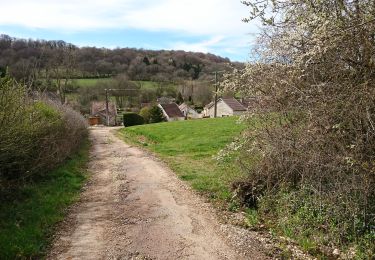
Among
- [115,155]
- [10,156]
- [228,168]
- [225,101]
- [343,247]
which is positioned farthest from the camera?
[225,101]

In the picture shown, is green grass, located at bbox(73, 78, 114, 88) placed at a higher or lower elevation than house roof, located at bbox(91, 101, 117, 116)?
higher

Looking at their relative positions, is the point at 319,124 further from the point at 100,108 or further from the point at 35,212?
the point at 100,108

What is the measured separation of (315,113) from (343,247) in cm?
237

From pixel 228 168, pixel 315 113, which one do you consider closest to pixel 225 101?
pixel 228 168

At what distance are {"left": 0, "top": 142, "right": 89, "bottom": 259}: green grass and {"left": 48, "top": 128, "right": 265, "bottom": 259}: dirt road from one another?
285 mm

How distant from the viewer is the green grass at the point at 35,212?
250 inches

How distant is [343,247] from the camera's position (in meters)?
6.00

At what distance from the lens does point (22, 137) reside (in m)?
8.62

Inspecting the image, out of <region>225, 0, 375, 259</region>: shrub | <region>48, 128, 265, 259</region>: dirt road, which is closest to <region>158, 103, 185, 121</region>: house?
<region>48, 128, 265, 259</region>: dirt road

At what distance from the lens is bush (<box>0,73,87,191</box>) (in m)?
7.82

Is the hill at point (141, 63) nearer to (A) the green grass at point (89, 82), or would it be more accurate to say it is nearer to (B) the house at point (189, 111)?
(A) the green grass at point (89, 82)

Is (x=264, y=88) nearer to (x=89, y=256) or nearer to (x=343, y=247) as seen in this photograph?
(x=343, y=247)

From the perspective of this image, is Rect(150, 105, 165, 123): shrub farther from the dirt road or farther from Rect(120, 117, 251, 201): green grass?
the dirt road

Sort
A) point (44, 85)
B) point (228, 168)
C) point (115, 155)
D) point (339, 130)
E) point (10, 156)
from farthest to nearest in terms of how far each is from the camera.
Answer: point (115, 155)
point (44, 85)
point (228, 168)
point (10, 156)
point (339, 130)
